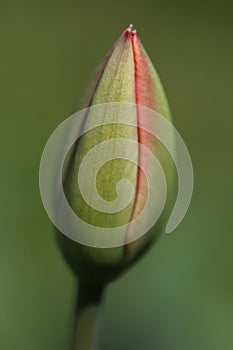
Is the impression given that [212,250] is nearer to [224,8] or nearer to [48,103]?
[48,103]

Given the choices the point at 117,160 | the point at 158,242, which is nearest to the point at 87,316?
A: the point at 117,160

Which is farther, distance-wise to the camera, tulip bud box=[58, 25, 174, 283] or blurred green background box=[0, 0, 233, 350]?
blurred green background box=[0, 0, 233, 350]

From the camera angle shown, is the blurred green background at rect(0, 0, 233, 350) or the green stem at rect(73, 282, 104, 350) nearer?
the green stem at rect(73, 282, 104, 350)

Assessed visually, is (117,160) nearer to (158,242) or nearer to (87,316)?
(87,316)

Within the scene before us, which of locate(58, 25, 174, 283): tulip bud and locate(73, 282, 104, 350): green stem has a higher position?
locate(58, 25, 174, 283): tulip bud

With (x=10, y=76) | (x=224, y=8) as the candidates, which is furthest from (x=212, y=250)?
(x=224, y=8)

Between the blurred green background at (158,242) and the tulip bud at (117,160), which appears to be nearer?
the tulip bud at (117,160)

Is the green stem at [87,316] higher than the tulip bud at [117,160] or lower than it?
lower
